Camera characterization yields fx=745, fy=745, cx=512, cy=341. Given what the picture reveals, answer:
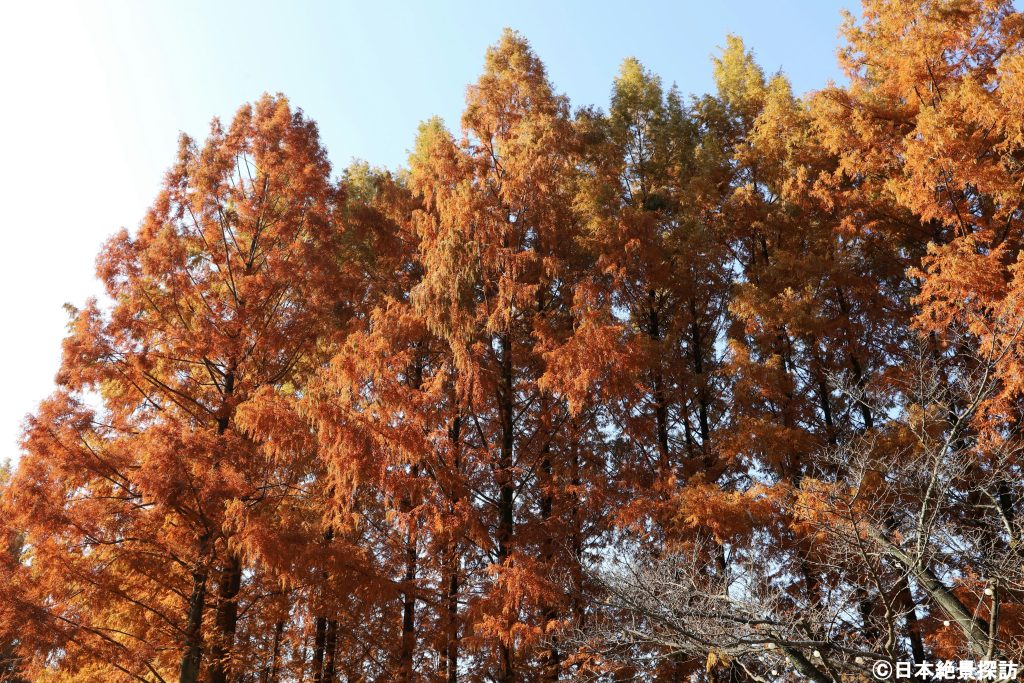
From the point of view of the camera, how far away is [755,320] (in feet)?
38.3

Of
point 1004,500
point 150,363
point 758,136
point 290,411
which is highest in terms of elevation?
point 758,136

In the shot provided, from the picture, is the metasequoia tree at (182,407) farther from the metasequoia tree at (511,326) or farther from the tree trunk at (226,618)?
the metasequoia tree at (511,326)

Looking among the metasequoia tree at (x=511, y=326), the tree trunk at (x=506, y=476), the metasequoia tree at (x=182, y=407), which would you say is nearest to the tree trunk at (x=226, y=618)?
the metasequoia tree at (x=182, y=407)

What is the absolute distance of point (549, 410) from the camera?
34.1ft

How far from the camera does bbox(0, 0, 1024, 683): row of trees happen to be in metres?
8.03

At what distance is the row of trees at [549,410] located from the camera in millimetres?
8031

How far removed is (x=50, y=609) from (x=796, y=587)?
9.69m

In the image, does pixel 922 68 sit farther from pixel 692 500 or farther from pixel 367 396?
pixel 367 396

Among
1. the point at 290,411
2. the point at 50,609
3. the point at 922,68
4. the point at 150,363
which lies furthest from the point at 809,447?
the point at 50,609

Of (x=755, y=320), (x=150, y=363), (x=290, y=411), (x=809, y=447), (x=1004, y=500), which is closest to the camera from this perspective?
(x=290, y=411)

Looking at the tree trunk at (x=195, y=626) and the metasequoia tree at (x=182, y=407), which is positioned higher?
the metasequoia tree at (x=182, y=407)

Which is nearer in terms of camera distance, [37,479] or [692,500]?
[37,479]

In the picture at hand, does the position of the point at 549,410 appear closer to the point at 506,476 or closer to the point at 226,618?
the point at 506,476

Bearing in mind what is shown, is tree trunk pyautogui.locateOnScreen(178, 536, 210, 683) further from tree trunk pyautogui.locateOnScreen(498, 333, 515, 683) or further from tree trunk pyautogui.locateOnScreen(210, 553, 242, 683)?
tree trunk pyautogui.locateOnScreen(498, 333, 515, 683)
